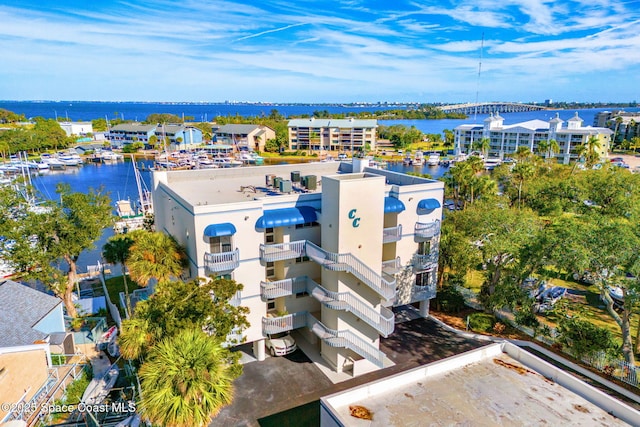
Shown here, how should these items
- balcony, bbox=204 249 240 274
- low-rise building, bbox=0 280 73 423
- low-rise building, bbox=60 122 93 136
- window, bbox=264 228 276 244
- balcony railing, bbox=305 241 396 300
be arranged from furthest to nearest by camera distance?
low-rise building, bbox=60 122 93 136, window, bbox=264 228 276 244, balcony railing, bbox=305 241 396 300, balcony, bbox=204 249 240 274, low-rise building, bbox=0 280 73 423

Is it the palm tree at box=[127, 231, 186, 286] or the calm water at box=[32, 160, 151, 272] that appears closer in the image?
the palm tree at box=[127, 231, 186, 286]

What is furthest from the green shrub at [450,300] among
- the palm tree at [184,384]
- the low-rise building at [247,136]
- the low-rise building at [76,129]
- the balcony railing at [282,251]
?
the low-rise building at [76,129]

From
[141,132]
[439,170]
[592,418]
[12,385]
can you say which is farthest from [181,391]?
[141,132]

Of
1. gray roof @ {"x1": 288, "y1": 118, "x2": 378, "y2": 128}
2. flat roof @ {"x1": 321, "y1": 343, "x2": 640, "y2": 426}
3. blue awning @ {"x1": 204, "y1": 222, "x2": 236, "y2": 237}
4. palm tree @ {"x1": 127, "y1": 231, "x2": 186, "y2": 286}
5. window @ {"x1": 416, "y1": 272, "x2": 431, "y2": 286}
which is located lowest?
window @ {"x1": 416, "y1": 272, "x2": 431, "y2": 286}

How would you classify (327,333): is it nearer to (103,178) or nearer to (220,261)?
(220,261)

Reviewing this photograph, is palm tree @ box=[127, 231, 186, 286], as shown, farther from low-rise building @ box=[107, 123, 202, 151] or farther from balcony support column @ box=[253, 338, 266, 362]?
low-rise building @ box=[107, 123, 202, 151]

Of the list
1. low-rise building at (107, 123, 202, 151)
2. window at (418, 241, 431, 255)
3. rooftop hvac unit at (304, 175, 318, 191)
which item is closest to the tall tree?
A: rooftop hvac unit at (304, 175, 318, 191)

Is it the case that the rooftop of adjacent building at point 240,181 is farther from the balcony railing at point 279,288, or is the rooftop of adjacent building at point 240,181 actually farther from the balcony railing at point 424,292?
the balcony railing at point 424,292
